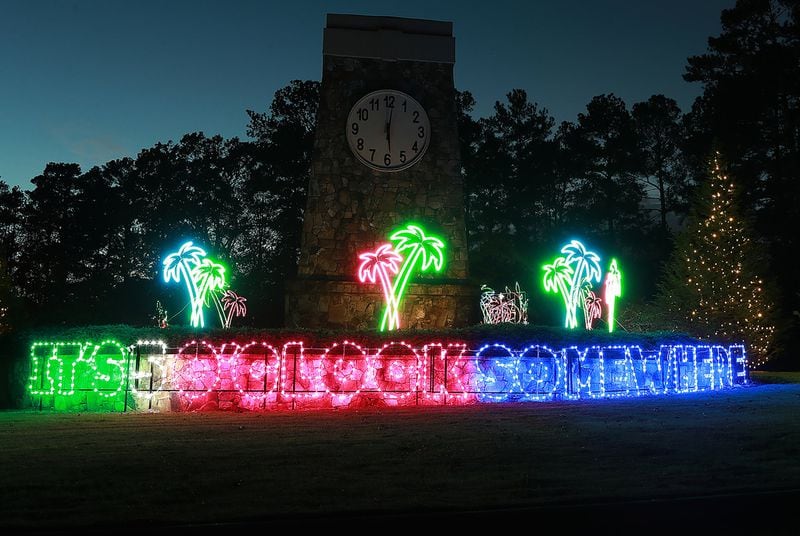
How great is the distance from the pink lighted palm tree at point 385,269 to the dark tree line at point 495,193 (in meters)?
15.4

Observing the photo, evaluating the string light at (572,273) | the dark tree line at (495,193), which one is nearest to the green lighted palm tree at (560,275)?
the string light at (572,273)

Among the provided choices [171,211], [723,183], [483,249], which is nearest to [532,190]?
[483,249]

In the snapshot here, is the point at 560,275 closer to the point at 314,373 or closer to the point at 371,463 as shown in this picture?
the point at 314,373

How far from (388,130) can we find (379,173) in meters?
1.00

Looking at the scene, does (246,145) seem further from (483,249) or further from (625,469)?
(625,469)

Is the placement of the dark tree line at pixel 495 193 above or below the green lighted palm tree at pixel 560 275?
above

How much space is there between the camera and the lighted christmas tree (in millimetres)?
25719

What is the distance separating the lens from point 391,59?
19984 millimetres

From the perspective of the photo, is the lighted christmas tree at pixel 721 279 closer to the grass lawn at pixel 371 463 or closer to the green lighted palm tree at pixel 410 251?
the green lighted palm tree at pixel 410 251

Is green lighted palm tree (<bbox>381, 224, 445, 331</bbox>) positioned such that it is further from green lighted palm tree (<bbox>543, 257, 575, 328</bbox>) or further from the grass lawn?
the grass lawn

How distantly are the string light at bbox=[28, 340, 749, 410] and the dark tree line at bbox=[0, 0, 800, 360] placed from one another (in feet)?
61.6

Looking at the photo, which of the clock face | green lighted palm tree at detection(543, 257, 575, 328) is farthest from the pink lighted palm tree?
green lighted palm tree at detection(543, 257, 575, 328)

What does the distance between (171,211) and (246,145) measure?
4.15m

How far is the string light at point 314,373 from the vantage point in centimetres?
1390
